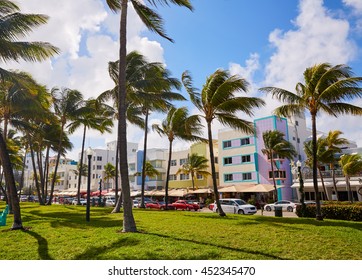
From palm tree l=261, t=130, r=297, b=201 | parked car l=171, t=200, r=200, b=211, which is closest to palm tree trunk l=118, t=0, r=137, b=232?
parked car l=171, t=200, r=200, b=211

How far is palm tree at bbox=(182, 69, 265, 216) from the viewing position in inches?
720

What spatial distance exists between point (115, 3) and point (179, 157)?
1645 inches

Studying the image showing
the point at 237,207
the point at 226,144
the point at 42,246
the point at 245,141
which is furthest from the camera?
the point at 226,144

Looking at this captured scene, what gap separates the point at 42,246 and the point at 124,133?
5066mm

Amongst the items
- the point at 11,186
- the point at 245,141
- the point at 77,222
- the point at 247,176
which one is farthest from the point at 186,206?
the point at 11,186

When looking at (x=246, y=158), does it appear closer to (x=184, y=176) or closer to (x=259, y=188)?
(x=259, y=188)

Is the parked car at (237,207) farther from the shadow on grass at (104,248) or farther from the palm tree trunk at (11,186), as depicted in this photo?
the shadow on grass at (104,248)

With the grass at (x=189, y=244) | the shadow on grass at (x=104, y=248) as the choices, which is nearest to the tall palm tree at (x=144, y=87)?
the grass at (x=189, y=244)

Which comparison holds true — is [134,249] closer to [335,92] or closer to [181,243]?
[181,243]

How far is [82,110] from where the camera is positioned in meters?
33.2

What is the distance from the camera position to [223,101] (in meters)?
18.8

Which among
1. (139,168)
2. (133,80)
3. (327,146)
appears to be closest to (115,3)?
(133,80)

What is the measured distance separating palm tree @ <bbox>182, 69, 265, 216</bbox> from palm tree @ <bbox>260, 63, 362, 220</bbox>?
1.82 meters

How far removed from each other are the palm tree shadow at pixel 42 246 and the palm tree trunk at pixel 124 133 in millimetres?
2876
